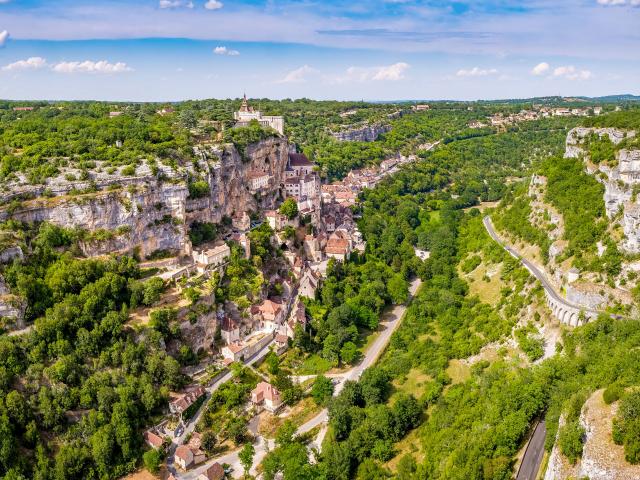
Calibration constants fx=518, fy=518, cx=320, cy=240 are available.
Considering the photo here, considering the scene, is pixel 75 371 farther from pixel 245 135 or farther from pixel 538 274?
pixel 538 274

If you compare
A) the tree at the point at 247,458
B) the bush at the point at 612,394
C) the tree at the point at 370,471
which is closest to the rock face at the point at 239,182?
the tree at the point at 247,458

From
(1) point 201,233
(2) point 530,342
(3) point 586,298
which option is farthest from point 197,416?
(3) point 586,298

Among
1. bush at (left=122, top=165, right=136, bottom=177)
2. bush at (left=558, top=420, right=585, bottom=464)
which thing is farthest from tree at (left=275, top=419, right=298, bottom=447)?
→ bush at (left=122, top=165, right=136, bottom=177)

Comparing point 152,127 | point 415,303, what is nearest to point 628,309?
point 415,303

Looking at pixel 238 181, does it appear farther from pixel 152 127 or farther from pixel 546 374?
pixel 546 374

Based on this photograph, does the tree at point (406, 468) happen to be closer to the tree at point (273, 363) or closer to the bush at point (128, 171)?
the tree at point (273, 363)
